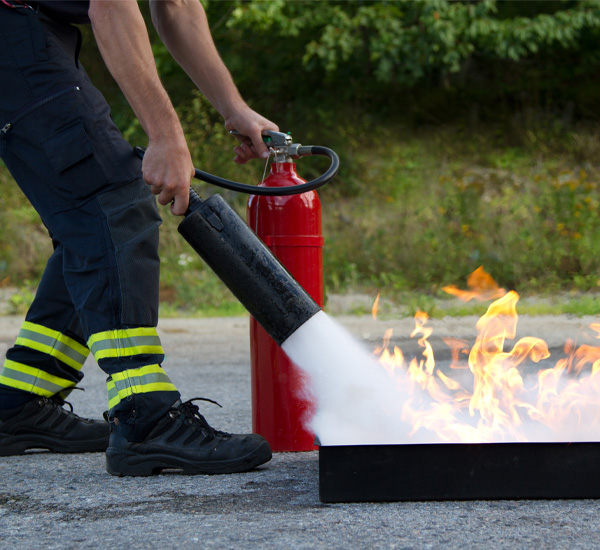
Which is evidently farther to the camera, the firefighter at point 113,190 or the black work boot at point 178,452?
the black work boot at point 178,452

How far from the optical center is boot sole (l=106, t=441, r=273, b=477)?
2400mm

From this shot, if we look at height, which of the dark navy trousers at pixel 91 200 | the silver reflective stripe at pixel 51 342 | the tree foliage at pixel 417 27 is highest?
the tree foliage at pixel 417 27

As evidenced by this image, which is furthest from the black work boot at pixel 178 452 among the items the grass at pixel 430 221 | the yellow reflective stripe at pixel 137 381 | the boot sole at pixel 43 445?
the grass at pixel 430 221

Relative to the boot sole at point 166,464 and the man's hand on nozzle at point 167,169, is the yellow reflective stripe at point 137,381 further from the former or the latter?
the man's hand on nozzle at point 167,169

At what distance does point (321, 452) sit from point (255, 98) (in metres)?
11.3

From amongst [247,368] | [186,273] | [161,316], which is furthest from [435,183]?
[247,368]

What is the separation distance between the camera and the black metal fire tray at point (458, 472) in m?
1.97

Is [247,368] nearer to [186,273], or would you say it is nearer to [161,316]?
[161,316]

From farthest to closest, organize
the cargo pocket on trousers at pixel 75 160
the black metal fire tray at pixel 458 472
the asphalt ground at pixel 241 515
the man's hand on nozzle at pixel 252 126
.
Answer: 1. the man's hand on nozzle at pixel 252 126
2. the cargo pocket on trousers at pixel 75 160
3. the black metal fire tray at pixel 458 472
4. the asphalt ground at pixel 241 515

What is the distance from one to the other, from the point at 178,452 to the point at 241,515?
0.49 metres

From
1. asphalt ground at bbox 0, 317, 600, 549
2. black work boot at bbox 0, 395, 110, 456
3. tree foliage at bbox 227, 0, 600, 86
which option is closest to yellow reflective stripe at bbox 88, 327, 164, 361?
asphalt ground at bbox 0, 317, 600, 549

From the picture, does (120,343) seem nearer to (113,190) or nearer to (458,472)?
(113,190)

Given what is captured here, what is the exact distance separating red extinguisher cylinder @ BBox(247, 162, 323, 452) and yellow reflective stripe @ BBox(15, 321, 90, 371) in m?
0.63

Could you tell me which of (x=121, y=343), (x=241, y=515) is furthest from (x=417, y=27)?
(x=241, y=515)
